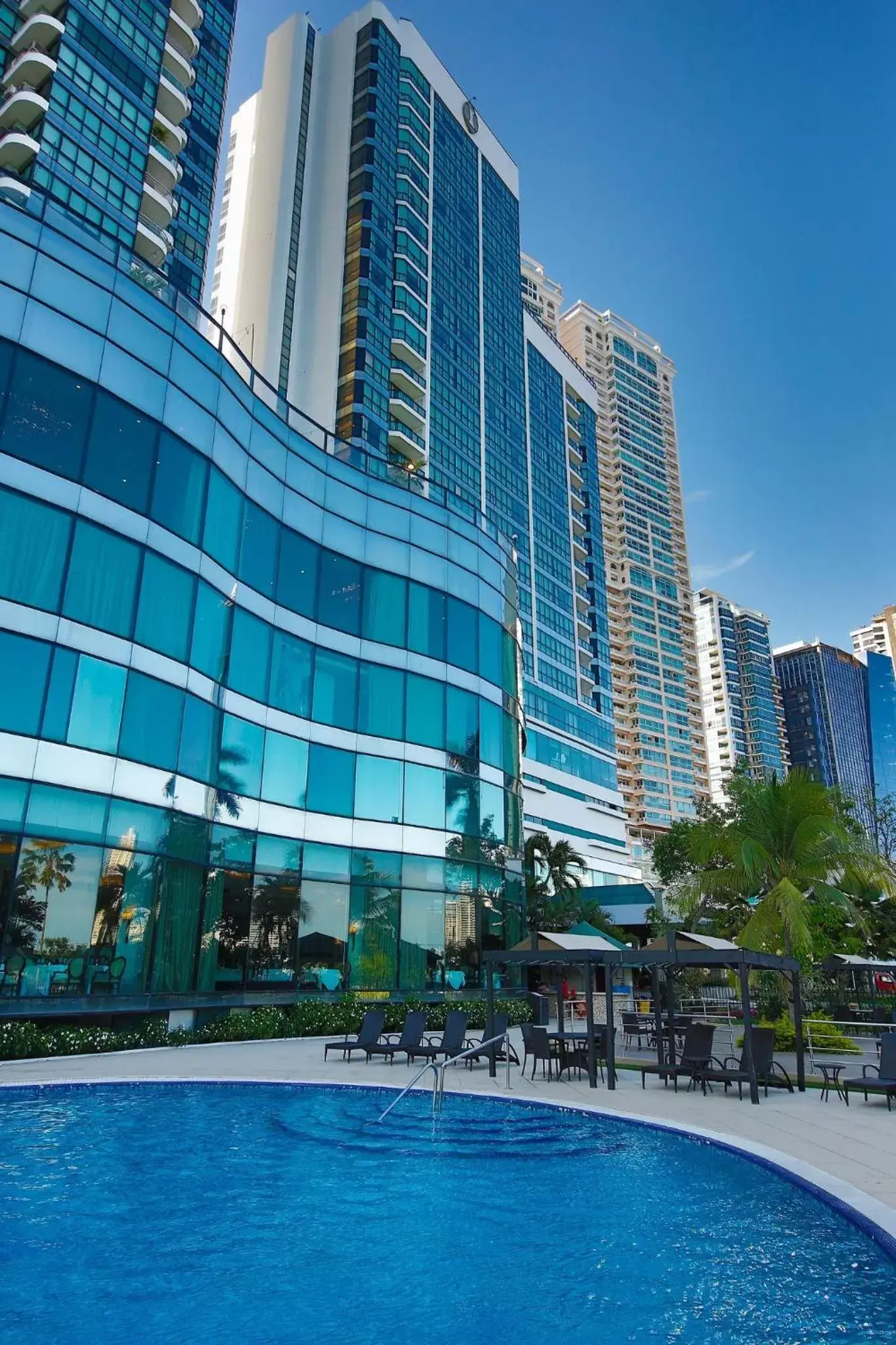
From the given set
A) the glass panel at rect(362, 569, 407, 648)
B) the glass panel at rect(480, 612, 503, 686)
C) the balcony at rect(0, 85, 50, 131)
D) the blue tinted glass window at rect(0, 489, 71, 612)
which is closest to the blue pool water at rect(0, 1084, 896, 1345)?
the blue tinted glass window at rect(0, 489, 71, 612)

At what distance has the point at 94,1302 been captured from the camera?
570cm

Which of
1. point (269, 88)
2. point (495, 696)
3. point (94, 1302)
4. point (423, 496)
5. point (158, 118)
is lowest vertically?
point (94, 1302)

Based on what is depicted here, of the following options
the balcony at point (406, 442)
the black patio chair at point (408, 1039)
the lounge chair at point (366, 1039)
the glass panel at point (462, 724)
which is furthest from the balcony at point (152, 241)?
the black patio chair at point (408, 1039)

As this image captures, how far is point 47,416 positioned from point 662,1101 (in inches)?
691

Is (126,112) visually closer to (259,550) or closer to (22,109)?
(22,109)

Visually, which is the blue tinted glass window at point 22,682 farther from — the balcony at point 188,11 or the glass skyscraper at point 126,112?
the balcony at point 188,11

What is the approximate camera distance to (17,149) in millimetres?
44688

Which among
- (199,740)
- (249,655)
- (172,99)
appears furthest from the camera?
(172,99)

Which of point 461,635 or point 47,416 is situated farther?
point 461,635

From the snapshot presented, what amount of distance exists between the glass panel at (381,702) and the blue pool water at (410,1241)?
14.7 m

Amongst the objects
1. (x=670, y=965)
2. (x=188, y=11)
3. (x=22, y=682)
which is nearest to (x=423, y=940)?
(x=670, y=965)

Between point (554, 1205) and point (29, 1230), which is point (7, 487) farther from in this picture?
point (554, 1205)

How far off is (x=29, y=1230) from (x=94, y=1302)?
1.72 m

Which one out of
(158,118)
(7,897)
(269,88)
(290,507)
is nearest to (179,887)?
(7,897)
